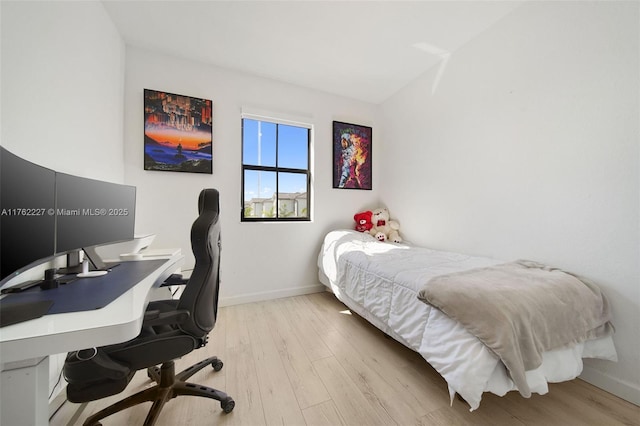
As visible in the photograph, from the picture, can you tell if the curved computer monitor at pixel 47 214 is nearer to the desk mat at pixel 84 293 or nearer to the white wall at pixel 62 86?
the desk mat at pixel 84 293

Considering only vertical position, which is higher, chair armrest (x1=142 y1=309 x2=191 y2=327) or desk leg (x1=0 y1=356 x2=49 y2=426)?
chair armrest (x1=142 y1=309 x2=191 y2=327)

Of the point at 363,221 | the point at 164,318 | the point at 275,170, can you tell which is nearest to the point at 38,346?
the point at 164,318

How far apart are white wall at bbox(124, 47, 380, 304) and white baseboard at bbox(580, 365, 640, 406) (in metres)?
2.36

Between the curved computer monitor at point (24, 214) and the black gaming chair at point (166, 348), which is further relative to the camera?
the black gaming chair at point (166, 348)

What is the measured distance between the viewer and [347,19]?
1.94 meters

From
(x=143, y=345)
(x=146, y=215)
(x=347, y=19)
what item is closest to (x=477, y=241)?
(x=347, y=19)

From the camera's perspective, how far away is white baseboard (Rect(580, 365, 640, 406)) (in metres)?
1.31

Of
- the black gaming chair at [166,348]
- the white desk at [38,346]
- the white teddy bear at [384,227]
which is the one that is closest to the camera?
the white desk at [38,346]

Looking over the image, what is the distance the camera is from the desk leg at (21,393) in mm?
613

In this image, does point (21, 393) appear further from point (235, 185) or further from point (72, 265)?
point (235, 185)

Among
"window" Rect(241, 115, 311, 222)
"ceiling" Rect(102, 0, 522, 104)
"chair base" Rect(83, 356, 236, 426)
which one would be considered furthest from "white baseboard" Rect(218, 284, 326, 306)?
"ceiling" Rect(102, 0, 522, 104)

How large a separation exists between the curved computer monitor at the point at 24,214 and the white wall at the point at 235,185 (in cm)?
138

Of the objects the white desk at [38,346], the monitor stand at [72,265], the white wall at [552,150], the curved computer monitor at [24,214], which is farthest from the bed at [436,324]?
the monitor stand at [72,265]

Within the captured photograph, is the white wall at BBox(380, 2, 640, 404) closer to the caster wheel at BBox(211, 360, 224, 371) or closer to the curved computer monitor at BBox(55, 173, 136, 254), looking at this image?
the caster wheel at BBox(211, 360, 224, 371)
